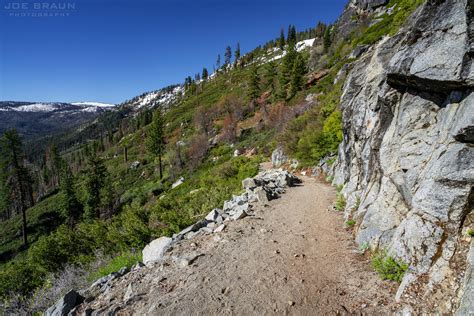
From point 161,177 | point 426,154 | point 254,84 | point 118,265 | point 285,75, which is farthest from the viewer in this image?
point 254,84

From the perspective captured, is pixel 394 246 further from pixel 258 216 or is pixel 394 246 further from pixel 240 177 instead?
pixel 240 177

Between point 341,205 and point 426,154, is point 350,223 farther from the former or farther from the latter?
point 426,154

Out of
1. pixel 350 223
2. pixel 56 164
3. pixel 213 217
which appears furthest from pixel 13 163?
pixel 56 164

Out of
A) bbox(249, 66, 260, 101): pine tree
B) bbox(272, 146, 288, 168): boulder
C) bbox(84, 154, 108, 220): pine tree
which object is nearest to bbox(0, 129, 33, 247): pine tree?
bbox(84, 154, 108, 220): pine tree

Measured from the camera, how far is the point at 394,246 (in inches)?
191

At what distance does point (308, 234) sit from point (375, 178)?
8.15ft

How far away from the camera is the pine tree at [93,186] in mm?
32125

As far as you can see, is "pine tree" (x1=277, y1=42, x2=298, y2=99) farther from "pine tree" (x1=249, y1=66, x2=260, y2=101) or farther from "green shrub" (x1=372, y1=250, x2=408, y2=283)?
"green shrub" (x1=372, y1=250, x2=408, y2=283)

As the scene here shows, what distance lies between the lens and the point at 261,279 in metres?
5.25

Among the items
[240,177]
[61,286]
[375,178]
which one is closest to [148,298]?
[61,286]

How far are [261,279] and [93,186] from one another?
33.4 metres

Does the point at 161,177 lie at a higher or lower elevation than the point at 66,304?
lower

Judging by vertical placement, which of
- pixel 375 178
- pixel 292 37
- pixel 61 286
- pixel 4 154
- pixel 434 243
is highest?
pixel 292 37

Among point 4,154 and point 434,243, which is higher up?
point 4,154
